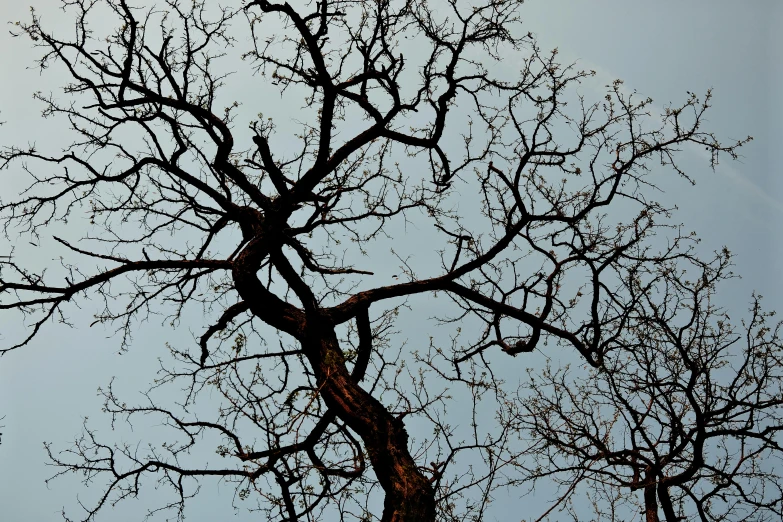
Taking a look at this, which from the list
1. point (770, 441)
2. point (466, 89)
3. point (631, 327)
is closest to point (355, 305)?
point (466, 89)

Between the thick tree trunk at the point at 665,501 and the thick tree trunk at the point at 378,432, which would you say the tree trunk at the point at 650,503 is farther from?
the thick tree trunk at the point at 378,432

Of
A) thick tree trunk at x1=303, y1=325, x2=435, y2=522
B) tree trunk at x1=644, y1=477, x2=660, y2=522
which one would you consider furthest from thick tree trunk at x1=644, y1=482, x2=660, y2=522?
thick tree trunk at x1=303, y1=325, x2=435, y2=522

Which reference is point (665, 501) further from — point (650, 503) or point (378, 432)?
point (378, 432)

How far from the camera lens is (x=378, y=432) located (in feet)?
14.8

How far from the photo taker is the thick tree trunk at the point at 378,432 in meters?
4.05

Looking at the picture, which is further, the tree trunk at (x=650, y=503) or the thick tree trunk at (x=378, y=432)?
the tree trunk at (x=650, y=503)

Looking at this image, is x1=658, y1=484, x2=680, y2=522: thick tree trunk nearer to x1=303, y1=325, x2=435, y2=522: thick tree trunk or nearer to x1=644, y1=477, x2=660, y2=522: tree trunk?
x1=644, y1=477, x2=660, y2=522: tree trunk

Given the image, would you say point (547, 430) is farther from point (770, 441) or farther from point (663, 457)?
point (770, 441)

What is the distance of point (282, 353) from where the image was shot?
5.71 meters

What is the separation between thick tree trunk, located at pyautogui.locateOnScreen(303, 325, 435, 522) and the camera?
4.05 m

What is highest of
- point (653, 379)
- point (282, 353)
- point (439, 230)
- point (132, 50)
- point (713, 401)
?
point (132, 50)

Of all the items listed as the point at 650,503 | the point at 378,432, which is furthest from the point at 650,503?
the point at 378,432


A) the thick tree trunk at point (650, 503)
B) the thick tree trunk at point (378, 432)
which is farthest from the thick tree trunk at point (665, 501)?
the thick tree trunk at point (378, 432)

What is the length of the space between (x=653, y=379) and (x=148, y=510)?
536 cm
